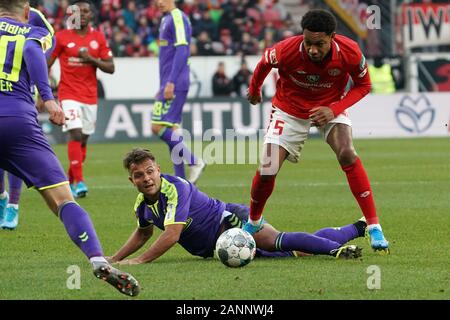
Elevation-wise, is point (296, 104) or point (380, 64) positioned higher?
point (296, 104)

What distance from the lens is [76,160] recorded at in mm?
13672

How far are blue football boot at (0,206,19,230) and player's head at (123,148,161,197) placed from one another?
3.16 metres

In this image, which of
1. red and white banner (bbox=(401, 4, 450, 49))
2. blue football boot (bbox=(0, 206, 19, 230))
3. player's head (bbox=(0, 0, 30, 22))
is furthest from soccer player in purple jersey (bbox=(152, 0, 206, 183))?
red and white banner (bbox=(401, 4, 450, 49))

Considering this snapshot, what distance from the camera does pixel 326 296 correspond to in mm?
6566

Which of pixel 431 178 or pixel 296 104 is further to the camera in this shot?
pixel 431 178

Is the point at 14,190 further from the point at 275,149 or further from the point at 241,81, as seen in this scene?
the point at 241,81

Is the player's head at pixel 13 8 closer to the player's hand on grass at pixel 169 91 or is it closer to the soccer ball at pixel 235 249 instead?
the soccer ball at pixel 235 249

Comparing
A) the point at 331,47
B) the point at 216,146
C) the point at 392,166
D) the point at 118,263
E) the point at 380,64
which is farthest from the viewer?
the point at 380,64

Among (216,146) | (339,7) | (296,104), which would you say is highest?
(296,104)

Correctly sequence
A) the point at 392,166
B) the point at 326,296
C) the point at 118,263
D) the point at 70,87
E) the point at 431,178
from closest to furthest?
the point at 326,296
the point at 118,263
the point at 70,87
the point at 431,178
the point at 392,166

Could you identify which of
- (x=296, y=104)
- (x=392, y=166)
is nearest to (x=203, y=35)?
(x=392, y=166)

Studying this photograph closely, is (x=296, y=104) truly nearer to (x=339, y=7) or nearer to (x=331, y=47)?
(x=331, y=47)

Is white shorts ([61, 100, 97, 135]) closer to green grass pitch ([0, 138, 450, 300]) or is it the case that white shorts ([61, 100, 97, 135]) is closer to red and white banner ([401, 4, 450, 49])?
green grass pitch ([0, 138, 450, 300])
